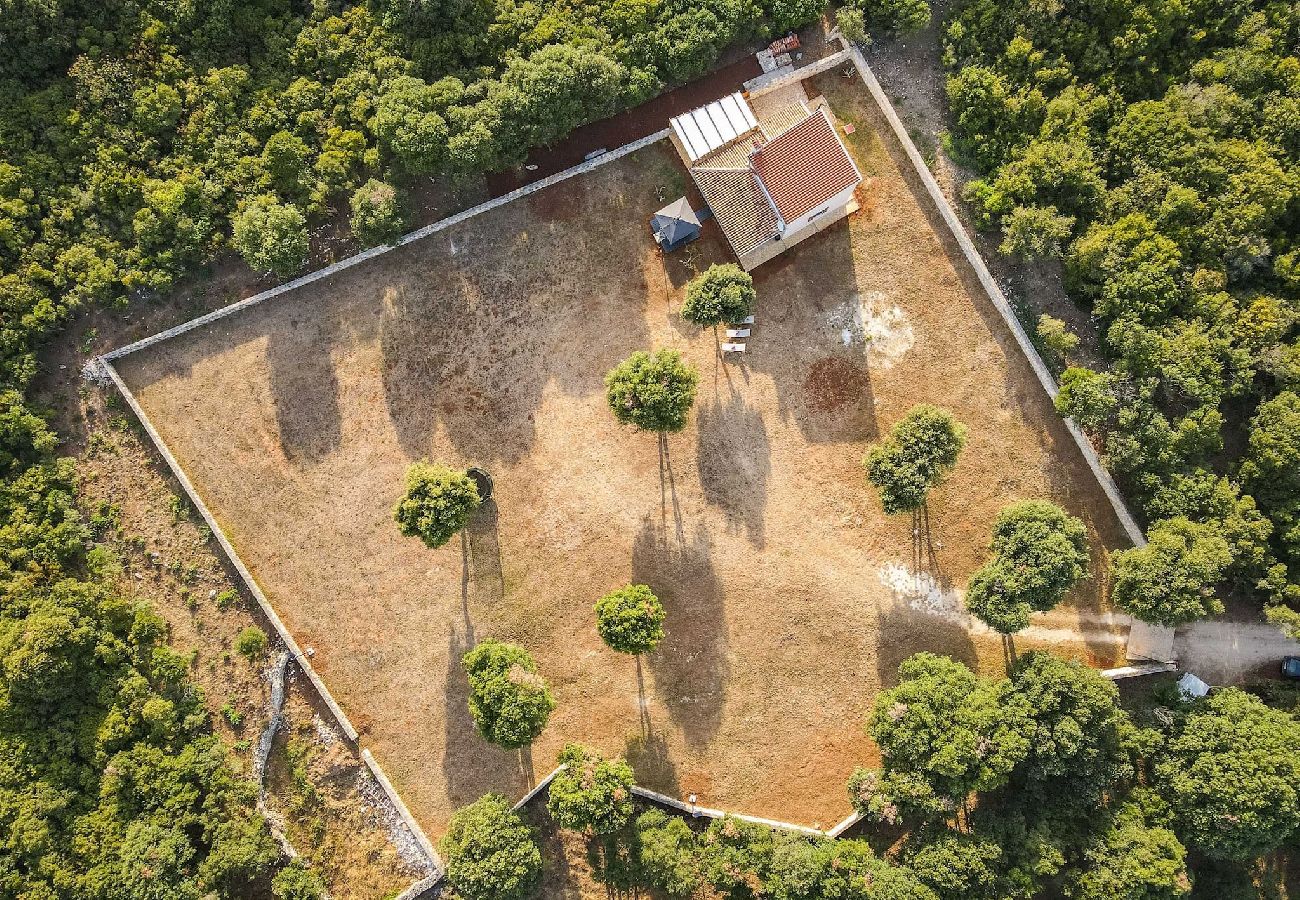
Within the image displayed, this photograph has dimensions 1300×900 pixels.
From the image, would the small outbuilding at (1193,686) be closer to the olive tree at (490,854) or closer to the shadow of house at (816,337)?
the shadow of house at (816,337)

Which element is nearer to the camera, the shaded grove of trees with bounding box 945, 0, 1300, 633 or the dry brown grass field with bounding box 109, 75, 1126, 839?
the shaded grove of trees with bounding box 945, 0, 1300, 633

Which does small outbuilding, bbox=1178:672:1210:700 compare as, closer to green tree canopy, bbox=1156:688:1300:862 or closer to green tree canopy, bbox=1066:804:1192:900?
green tree canopy, bbox=1156:688:1300:862

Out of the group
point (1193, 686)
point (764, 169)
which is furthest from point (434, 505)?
point (1193, 686)

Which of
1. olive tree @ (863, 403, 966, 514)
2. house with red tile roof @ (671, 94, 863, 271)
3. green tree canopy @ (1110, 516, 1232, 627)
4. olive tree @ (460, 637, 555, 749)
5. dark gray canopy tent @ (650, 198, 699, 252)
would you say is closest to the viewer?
green tree canopy @ (1110, 516, 1232, 627)

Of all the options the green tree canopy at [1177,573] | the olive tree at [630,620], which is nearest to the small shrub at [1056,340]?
the green tree canopy at [1177,573]

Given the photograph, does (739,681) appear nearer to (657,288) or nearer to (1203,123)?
(657,288)

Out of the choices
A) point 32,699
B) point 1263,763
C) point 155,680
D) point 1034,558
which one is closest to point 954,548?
point 1034,558

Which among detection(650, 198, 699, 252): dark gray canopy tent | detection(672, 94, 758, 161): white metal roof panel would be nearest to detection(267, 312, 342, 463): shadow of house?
detection(650, 198, 699, 252): dark gray canopy tent
